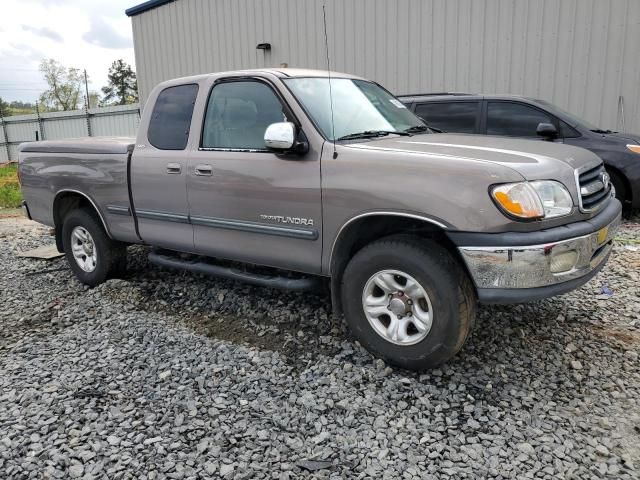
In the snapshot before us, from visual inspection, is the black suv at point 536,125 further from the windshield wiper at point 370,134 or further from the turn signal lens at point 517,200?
the turn signal lens at point 517,200

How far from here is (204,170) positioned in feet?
13.4

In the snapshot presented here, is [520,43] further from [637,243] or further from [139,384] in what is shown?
[139,384]

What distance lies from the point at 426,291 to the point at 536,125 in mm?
5063

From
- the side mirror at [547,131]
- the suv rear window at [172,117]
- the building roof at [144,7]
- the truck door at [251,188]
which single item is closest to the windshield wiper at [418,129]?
the truck door at [251,188]

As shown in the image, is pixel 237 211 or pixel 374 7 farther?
pixel 374 7

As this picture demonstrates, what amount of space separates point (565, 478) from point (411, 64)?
9.11 meters

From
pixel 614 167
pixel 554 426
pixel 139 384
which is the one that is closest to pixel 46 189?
pixel 139 384

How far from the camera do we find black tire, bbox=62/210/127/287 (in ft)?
16.8

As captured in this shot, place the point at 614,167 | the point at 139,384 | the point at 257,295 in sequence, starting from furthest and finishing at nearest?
the point at 614,167 < the point at 257,295 < the point at 139,384

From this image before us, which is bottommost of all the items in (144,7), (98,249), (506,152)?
(98,249)

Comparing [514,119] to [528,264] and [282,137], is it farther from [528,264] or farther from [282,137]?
[528,264]

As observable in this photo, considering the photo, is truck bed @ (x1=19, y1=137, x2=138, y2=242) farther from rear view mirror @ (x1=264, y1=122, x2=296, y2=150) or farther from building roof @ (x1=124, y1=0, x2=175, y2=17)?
→ building roof @ (x1=124, y1=0, x2=175, y2=17)

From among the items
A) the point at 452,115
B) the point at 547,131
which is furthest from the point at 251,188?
the point at 452,115

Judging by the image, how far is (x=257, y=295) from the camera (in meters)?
4.66
